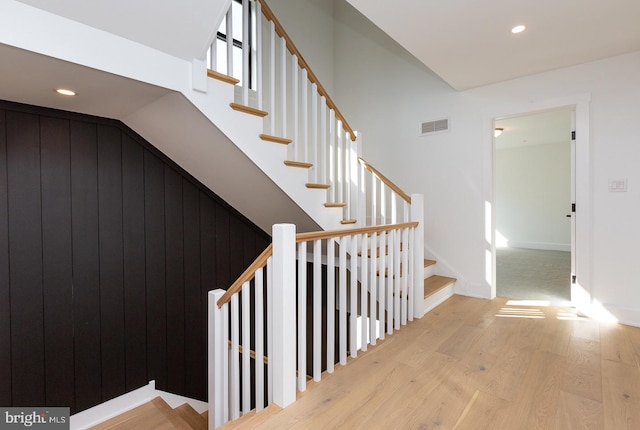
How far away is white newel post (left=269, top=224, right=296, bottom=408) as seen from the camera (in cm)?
168

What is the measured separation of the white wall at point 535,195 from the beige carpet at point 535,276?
55cm

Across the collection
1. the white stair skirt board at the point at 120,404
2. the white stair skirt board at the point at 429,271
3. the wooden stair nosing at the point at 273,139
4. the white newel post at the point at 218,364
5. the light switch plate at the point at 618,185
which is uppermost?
the wooden stair nosing at the point at 273,139

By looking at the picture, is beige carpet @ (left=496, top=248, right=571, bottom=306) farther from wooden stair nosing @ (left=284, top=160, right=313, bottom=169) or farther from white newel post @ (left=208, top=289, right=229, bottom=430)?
white newel post @ (left=208, top=289, right=229, bottom=430)

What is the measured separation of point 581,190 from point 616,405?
2.01 m

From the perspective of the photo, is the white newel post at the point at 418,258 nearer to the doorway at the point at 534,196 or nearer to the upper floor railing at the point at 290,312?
the upper floor railing at the point at 290,312

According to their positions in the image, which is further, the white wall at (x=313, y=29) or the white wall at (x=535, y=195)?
the white wall at (x=535, y=195)

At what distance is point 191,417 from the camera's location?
9.98 ft

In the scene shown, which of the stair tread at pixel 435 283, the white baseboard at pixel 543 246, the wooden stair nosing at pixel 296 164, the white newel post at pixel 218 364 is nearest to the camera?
the white newel post at pixel 218 364

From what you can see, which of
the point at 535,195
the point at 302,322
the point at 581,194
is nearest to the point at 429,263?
the point at 581,194

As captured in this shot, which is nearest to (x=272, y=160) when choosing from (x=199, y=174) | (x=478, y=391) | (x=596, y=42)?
(x=199, y=174)

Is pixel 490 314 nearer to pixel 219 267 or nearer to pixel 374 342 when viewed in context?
pixel 374 342

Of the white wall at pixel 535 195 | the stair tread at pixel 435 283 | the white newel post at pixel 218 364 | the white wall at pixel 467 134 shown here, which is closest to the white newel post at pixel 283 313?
the white newel post at pixel 218 364

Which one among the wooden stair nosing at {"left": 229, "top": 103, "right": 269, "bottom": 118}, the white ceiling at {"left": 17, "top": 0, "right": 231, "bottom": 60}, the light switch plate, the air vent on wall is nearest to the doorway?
the air vent on wall

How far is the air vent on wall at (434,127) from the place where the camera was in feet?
12.2
